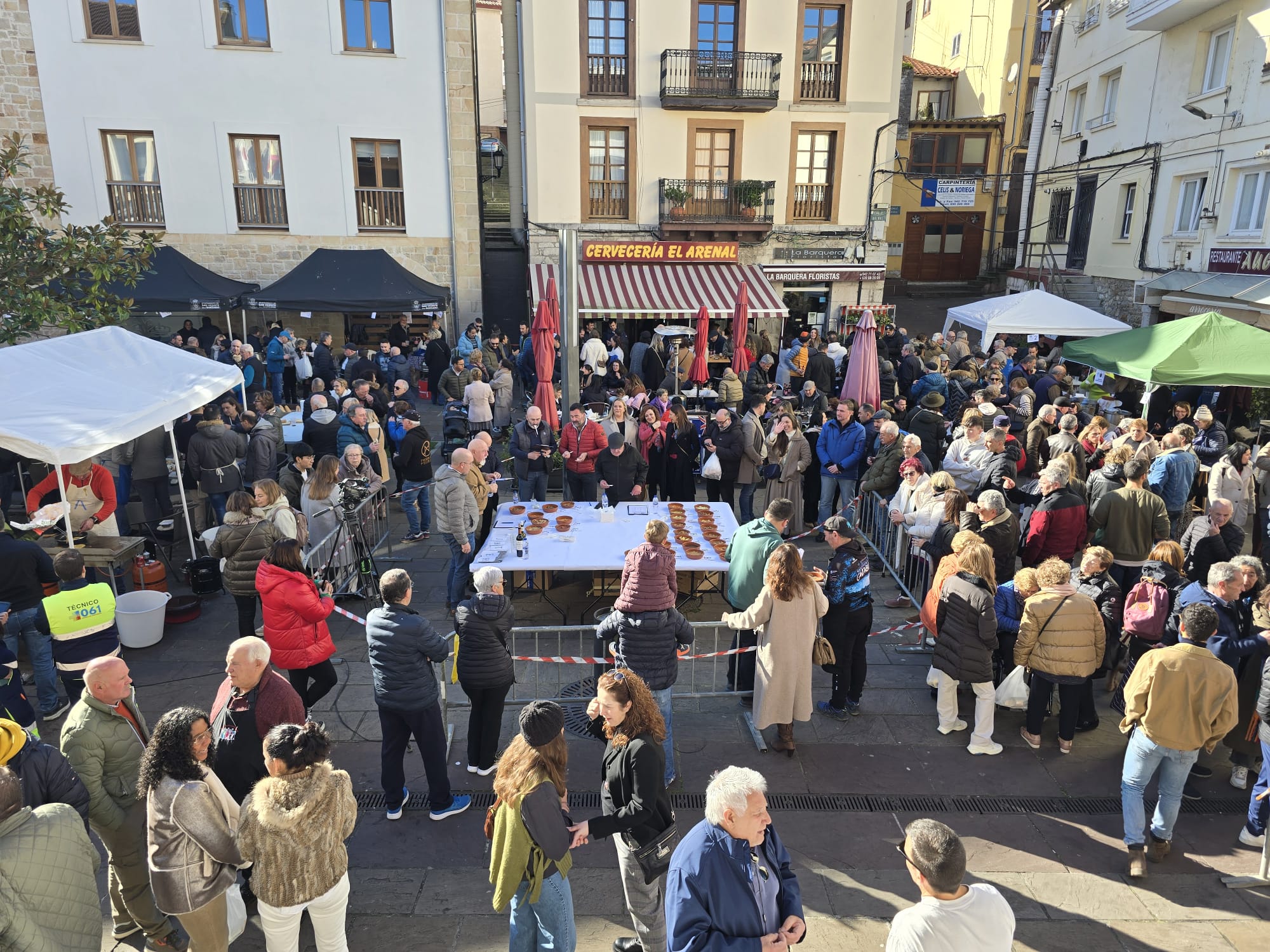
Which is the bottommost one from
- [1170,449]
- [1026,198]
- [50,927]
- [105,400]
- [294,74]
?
[50,927]

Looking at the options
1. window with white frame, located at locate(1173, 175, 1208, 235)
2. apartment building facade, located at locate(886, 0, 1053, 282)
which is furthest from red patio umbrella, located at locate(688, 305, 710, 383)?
apartment building facade, located at locate(886, 0, 1053, 282)

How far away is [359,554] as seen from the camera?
9039 mm

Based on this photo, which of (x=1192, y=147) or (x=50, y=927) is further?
(x=1192, y=147)

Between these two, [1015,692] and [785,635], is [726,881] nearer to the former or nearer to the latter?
[785,635]

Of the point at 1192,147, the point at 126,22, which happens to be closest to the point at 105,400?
the point at 126,22

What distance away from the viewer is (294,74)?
18766 mm

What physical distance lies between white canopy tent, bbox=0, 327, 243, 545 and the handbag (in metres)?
6.09

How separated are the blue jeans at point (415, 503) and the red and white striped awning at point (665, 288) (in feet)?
27.5

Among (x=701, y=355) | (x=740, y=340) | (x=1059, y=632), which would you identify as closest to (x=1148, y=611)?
(x=1059, y=632)

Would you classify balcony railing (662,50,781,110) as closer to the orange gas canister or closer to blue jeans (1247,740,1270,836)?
the orange gas canister

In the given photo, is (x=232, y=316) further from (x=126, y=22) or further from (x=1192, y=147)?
(x=1192, y=147)

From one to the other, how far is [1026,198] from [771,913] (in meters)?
28.4

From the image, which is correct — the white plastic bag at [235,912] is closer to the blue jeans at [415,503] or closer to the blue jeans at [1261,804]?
the blue jeans at [1261,804]

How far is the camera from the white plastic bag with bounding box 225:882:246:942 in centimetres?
419
